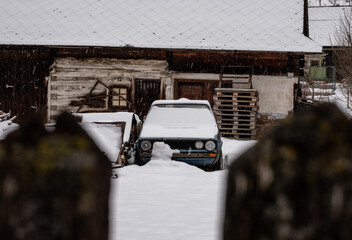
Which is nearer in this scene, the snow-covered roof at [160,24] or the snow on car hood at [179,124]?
the snow on car hood at [179,124]

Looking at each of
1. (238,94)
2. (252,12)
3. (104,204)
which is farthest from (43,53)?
(104,204)

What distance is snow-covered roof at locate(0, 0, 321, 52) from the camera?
15930 mm

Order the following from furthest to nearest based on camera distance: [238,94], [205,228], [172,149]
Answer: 1. [238,94]
2. [172,149]
3. [205,228]

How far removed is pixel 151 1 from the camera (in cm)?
1922

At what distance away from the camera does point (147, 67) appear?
1590 centimetres

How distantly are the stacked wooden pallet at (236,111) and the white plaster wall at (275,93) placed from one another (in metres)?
0.50

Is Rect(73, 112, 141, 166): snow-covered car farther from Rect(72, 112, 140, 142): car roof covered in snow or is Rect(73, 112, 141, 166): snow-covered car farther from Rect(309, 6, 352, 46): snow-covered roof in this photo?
Rect(309, 6, 352, 46): snow-covered roof

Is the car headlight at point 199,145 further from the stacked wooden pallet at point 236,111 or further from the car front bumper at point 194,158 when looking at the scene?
the stacked wooden pallet at point 236,111

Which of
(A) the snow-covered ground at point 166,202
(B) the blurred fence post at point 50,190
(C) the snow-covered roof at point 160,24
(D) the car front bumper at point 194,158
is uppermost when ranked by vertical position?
(C) the snow-covered roof at point 160,24

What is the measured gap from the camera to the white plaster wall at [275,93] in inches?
610

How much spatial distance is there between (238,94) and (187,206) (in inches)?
405

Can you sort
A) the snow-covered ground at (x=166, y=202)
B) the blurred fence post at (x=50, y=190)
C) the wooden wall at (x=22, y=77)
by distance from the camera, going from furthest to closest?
1. the wooden wall at (x=22, y=77)
2. the snow-covered ground at (x=166, y=202)
3. the blurred fence post at (x=50, y=190)

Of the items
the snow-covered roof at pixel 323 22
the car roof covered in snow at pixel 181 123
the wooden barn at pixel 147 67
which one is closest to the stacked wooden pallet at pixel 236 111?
the wooden barn at pixel 147 67

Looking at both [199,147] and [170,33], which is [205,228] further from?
[170,33]
